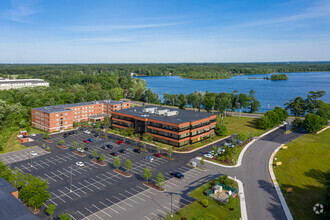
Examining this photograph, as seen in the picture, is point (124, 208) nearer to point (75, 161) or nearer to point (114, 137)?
point (75, 161)

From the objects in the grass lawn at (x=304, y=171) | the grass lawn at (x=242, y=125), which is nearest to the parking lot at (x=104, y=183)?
the grass lawn at (x=304, y=171)

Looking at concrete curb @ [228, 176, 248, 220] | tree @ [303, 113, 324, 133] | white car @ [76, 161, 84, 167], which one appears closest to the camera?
concrete curb @ [228, 176, 248, 220]

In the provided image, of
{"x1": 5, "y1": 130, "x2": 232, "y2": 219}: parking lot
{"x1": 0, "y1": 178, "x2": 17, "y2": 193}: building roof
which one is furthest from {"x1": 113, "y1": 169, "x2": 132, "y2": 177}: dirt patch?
{"x1": 0, "y1": 178, "x2": 17, "y2": 193}: building roof

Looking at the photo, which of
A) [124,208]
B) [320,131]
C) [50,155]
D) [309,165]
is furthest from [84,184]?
[320,131]

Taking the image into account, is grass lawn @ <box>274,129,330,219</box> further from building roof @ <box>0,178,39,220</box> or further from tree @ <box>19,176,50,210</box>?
tree @ <box>19,176,50,210</box>

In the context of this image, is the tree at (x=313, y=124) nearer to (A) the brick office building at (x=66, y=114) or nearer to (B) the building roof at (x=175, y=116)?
(B) the building roof at (x=175, y=116)

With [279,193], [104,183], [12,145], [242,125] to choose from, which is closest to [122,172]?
[104,183]
